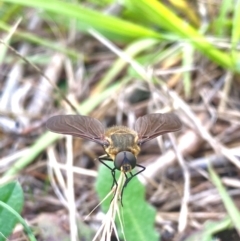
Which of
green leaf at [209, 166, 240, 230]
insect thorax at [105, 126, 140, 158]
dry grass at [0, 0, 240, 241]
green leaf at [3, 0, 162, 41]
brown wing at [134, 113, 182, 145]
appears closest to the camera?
insect thorax at [105, 126, 140, 158]

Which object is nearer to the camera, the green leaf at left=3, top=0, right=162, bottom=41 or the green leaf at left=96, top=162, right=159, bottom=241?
the green leaf at left=96, top=162, right=159, bottom=241

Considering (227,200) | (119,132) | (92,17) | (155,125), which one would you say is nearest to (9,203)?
(119,132)

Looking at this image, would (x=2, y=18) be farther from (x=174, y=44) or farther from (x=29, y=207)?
(x=29, y=207)

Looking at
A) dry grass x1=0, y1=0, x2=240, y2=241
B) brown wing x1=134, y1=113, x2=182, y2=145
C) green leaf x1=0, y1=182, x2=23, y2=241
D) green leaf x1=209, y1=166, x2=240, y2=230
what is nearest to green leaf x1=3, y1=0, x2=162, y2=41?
dry grass x1=0, y1=0, x2=240, y2=241

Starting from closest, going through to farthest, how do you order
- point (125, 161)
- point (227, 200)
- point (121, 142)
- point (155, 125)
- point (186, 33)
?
point (125, 161) < point (121, 142) < point (155, 125) < point (227, 200) < point (186, 33)

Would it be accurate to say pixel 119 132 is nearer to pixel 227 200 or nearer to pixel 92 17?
pixel 227 200

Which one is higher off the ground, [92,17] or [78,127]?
[92,17]

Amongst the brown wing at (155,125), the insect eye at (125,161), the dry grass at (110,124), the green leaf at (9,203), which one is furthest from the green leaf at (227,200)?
the green leaf at (9,203)

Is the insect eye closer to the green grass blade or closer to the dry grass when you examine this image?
the dry grass
